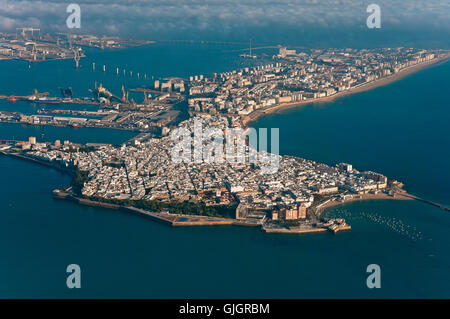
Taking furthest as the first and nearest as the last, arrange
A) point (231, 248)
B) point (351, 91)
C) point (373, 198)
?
point (351, 91)
point (373, 198)
point (231, 248)

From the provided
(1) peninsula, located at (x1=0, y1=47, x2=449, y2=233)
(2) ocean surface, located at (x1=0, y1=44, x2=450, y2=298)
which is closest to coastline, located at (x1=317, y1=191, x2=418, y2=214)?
(1) peninsula, located at (x1=0, y1=47, x2=449, y2=233)

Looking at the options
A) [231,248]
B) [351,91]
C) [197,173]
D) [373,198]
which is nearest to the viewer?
[231,248]

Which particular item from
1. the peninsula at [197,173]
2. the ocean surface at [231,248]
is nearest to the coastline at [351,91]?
the peninsula at [197,173]

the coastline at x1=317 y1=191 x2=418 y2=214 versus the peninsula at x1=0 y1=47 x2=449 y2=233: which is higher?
the peninsula at x1=0 y1=47 x2=449 y2=233

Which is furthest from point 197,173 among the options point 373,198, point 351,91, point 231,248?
point 351,91

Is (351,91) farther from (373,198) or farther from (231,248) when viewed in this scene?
(231,248)

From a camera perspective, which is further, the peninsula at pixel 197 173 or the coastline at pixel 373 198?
the coastline at pixel 373 198

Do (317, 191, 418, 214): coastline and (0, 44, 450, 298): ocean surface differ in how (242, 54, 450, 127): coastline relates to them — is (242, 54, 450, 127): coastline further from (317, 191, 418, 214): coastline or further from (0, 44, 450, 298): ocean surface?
(317, 191, 418, 214): coastline

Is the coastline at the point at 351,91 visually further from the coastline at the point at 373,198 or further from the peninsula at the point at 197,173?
the coastline at the point at 373,198
